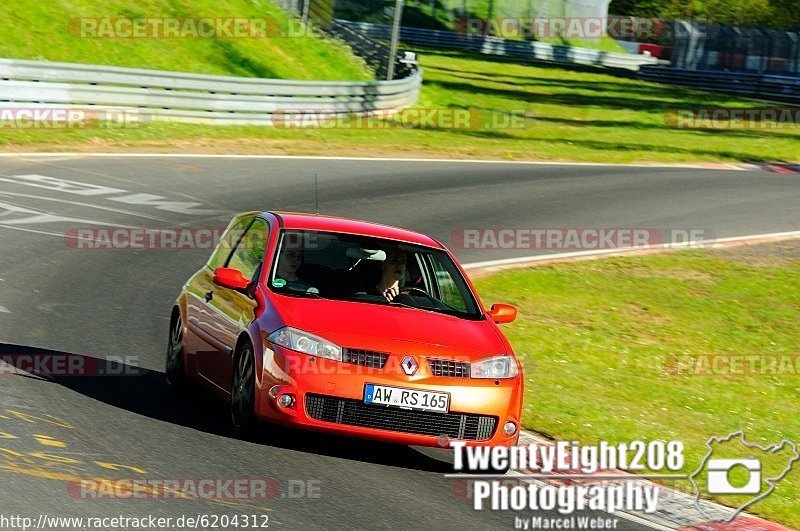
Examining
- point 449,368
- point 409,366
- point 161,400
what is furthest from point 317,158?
point 409,366

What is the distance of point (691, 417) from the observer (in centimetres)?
1173

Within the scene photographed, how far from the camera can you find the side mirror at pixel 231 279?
929 centimetres

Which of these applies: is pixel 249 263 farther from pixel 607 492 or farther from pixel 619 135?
pixel 619 135

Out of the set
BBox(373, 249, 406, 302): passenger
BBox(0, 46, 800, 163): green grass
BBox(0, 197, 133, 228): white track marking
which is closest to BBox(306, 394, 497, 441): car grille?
BBox(373, 249, 406, 302): passenger

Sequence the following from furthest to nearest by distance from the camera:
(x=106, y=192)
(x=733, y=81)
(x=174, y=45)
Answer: (x=733, y=81) < (x=174, y=45) < (x=106, y=192)

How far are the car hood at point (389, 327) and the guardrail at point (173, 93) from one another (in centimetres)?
1726

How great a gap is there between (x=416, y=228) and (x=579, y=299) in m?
3.98

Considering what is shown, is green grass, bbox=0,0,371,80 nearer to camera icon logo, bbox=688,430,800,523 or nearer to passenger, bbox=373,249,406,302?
passenger, bbox=373,249,406,302
